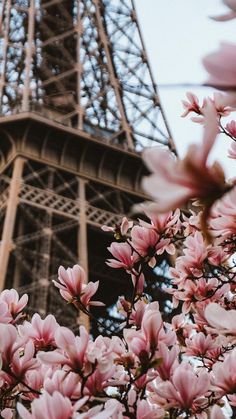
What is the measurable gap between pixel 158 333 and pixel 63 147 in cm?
1612

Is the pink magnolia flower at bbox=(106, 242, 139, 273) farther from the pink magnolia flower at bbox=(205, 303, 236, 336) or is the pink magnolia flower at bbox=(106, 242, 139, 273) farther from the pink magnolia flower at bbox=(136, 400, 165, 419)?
the pink magnolia flower at bbox=(205, 303, 236, 336)

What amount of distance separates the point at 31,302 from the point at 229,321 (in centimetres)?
1280

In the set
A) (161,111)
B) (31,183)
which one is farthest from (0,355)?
(161,111)

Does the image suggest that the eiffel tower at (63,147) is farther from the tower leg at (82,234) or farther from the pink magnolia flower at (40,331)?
the pink magnolia flower at (40,331)

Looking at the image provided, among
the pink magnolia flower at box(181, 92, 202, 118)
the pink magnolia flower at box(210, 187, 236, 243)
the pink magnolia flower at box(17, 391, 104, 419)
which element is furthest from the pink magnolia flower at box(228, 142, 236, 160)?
the pink magnolia flower at box(17, 391, 104, 419)

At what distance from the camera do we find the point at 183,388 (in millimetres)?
1719

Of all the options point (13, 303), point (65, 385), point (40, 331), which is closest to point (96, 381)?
point (65, 385)

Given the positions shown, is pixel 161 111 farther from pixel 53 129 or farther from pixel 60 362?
pixel 60 362

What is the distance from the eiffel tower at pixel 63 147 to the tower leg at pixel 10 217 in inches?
1.0

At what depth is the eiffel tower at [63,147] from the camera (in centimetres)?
Result: 1537

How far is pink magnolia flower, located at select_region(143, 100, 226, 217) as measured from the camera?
93 cm

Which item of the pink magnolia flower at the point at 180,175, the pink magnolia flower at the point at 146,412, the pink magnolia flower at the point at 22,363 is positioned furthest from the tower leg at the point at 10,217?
the pink magnolia flower at the point at 180,175

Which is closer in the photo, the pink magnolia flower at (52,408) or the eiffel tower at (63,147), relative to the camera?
the pink magnolia flower at (52,408)

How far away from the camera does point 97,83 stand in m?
22.3
